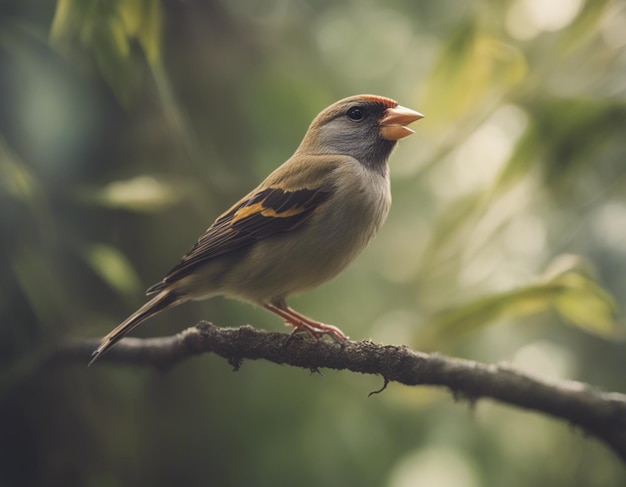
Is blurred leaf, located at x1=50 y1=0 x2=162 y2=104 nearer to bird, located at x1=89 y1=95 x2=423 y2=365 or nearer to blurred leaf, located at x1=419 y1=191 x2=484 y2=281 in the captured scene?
bird, located at x1=89 y1=95 x2=423 y2=365

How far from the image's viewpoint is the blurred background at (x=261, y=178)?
1.28 meters

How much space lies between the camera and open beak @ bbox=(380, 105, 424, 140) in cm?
132

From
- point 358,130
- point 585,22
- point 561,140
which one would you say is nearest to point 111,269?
point 358,130

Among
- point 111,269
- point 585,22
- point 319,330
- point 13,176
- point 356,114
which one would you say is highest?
point 585,22

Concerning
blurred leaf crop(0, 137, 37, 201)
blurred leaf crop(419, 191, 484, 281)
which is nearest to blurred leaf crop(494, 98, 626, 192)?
blurred leaf crop(419, 191, 484, 281)

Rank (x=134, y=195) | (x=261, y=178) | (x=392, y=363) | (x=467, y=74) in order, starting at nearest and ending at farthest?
(x=392, y=363), (x=134, y=195), (x=467, y=74), (x=261, y=178)

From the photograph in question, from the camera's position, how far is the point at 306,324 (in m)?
1.27

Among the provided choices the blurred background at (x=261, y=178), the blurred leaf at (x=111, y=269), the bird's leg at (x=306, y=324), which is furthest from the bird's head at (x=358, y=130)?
the blurred leaf at (x=111, y=269)

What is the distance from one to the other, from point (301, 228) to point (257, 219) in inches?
3.7

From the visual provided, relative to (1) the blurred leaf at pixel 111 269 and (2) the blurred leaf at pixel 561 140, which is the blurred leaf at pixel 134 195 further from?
(2) the blurred leaf at pixel 561 140

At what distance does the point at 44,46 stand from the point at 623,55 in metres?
1.30

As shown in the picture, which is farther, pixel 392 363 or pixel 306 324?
pixel 306 324

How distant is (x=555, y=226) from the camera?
5.27 ft

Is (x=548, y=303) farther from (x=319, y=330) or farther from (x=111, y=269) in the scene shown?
(x=111, y=269)
